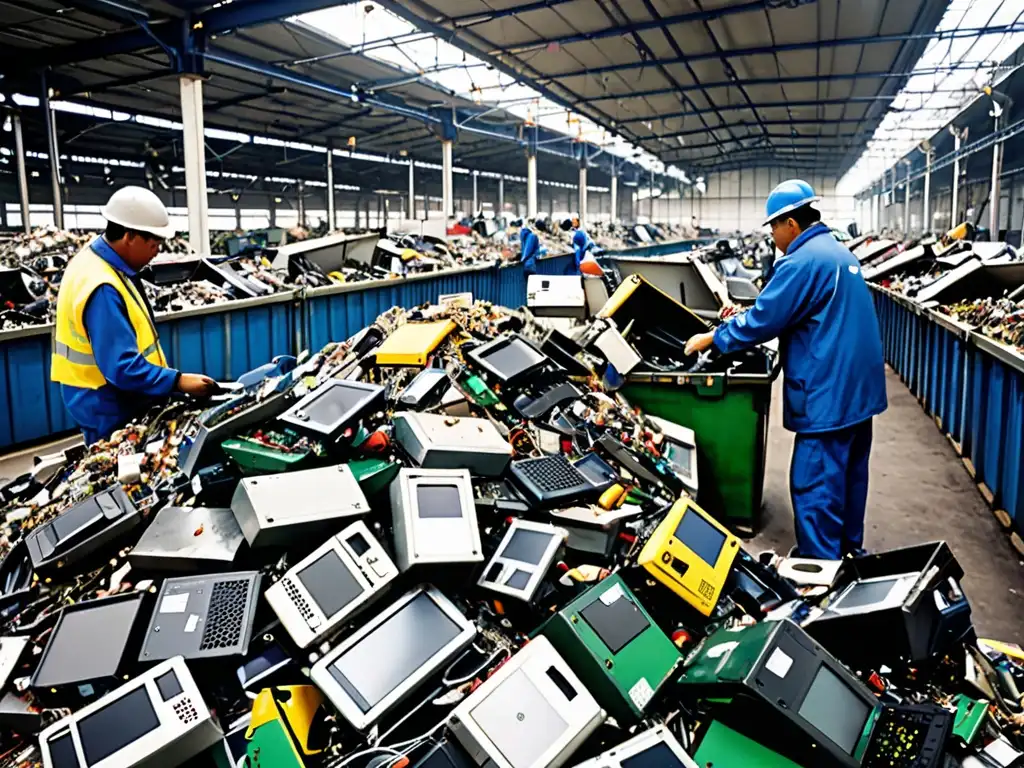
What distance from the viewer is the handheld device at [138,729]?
1.56 meters

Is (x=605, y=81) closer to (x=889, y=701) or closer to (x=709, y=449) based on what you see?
(x=709, y=449)

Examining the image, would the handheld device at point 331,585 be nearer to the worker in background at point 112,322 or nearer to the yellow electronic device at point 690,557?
the yellow electronic device at point 690,557

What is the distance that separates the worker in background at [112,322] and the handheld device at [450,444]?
3.32ft

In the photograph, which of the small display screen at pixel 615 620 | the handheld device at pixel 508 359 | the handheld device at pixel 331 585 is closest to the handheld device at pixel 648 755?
the small display screen at pixel 615 620

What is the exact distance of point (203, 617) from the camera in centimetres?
193

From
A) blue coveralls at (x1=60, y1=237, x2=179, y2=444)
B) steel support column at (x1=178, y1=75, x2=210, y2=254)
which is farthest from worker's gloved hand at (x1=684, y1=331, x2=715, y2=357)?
steel support column at (x1=178, y1=75, x2=210, y2=254)

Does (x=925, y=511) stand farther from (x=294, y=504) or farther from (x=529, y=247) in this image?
(x=529, y=247)

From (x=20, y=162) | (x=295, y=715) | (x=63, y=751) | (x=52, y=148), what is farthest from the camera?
(x=20, y=162)

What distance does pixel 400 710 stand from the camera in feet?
5.91

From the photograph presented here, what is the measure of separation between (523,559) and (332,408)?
36.3 inches

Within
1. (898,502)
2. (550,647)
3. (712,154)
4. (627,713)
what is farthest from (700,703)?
(712,154)

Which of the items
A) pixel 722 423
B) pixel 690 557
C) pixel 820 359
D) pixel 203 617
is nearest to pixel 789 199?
pixel 820 359

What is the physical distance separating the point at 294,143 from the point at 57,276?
13.0 metres

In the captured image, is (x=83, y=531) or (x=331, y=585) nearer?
(x=331, y=585)
